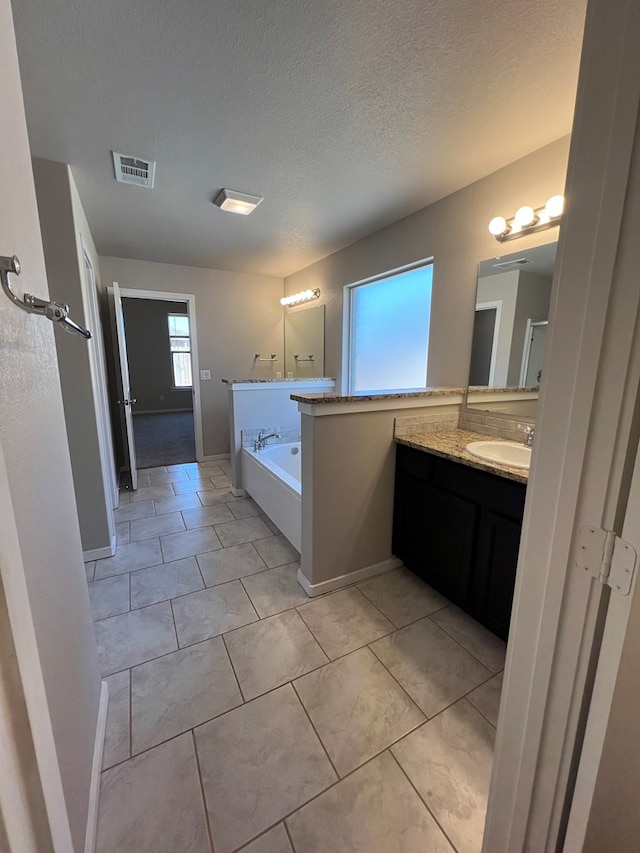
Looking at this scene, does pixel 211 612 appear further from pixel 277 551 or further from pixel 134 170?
pixel 134 170

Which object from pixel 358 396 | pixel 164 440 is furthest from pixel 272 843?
pixel 164 440

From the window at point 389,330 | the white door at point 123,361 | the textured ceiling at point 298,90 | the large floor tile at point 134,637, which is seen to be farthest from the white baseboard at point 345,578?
the textured ceiling at point 298,90

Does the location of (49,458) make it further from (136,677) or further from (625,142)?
(625,142)

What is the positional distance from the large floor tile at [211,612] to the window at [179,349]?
6935mm

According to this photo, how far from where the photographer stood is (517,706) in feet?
2.32

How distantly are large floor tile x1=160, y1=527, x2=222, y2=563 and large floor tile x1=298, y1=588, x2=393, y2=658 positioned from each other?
36.1 inches

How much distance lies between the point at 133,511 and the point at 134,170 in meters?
2.54

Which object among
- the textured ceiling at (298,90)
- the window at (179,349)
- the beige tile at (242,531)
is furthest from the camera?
the window at (179,349)

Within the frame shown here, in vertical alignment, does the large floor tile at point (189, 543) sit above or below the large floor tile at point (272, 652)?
above

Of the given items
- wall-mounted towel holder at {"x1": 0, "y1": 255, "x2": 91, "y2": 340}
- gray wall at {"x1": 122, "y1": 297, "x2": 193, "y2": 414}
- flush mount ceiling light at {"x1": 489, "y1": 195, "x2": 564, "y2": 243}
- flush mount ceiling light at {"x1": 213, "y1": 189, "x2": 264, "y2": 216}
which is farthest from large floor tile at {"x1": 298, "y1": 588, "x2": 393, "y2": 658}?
gray wall at {"x1": 122, "y1": 297, "x2": 193, "y2": 414}

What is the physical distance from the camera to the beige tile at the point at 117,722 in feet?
3.87

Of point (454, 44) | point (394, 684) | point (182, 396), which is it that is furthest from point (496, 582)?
point (182, 396)

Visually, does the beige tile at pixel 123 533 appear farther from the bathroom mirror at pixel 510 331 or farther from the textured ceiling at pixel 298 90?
the bathroom mirror at pixel 510 331

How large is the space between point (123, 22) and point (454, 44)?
3.83 feet
